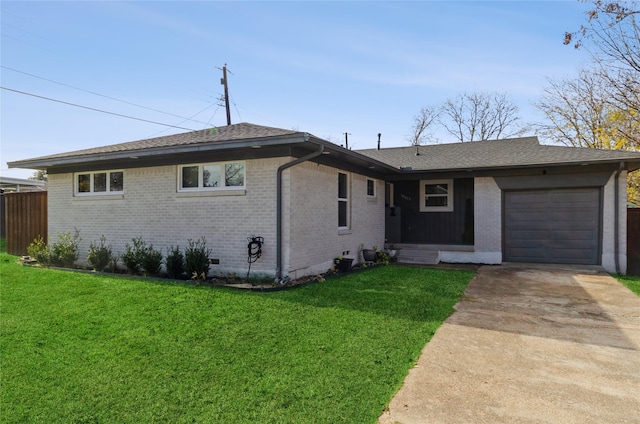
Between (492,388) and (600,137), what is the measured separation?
866 inches

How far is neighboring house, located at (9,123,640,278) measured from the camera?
7.43 m

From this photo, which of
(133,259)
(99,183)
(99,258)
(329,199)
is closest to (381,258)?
(329,199)

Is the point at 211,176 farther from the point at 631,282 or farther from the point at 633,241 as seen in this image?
the point at 633,241

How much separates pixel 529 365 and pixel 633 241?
28.3 feet

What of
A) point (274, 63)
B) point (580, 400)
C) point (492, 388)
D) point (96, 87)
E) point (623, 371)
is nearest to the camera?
point (580, 400)

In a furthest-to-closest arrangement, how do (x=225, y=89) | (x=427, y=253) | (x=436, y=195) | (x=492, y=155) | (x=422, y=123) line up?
(x=422, y=123)
(x=225, y=89)
(x=436, y=195)
(x=492, y=155)
(x=427, y=253)

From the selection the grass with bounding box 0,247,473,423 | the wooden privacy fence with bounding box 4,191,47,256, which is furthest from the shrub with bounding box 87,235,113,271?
the wooden privacy fence with bounding box 4,191,47,256

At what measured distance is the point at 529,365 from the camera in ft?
12.1

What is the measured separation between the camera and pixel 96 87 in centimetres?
1730

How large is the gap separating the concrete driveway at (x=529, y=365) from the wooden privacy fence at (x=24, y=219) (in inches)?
459

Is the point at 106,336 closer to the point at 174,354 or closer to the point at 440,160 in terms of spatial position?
the point at 174,354

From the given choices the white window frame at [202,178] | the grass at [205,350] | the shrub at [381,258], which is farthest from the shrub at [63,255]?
the shrub at [381,258]

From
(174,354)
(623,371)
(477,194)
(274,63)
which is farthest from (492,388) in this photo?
(274,63)

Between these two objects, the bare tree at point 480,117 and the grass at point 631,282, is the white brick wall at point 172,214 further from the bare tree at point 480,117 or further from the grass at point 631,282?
the bare tree at point 480,117
